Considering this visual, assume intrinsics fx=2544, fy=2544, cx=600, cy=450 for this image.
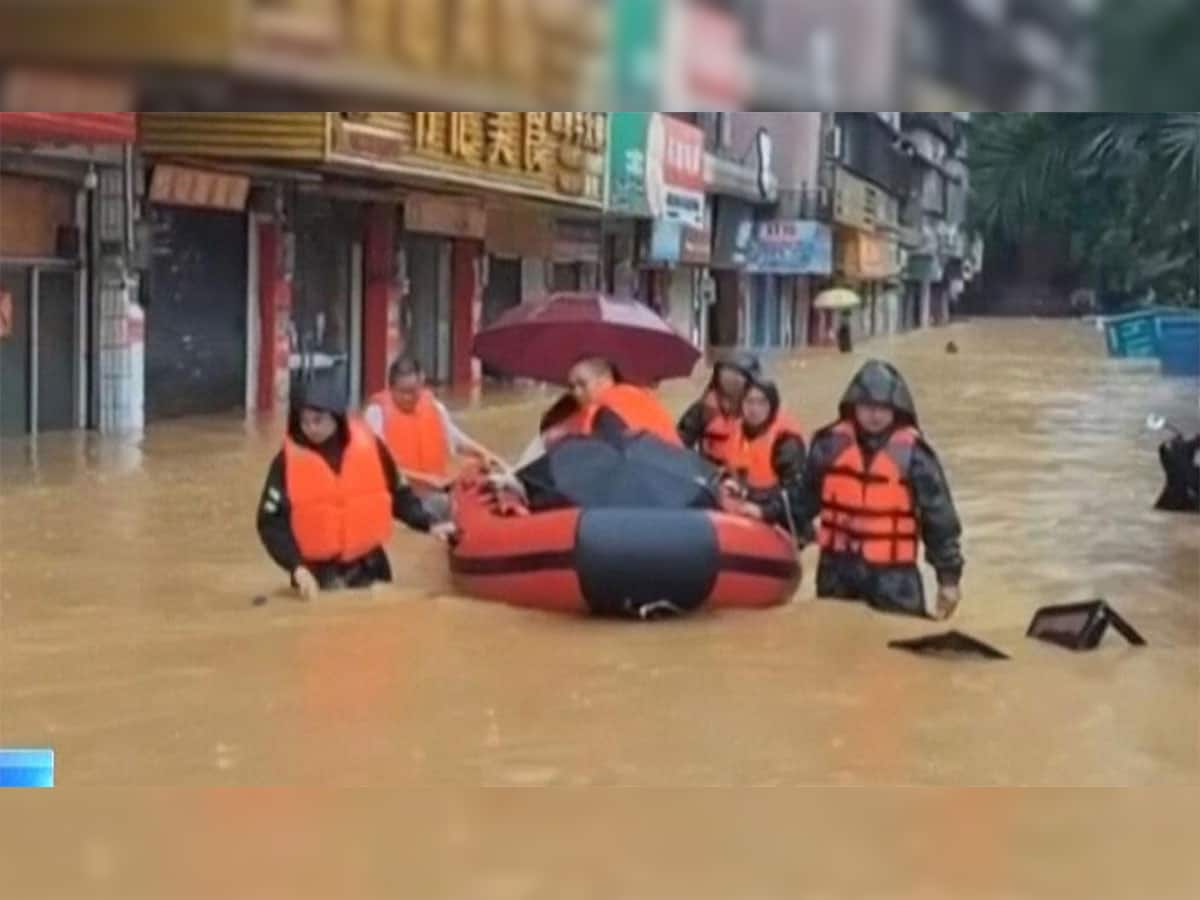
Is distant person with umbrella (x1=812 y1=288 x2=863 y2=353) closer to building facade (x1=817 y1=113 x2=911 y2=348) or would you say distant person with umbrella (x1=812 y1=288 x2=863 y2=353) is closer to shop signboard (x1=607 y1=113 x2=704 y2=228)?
building facade (x1=817 y1=113 x2=911 y2=348)

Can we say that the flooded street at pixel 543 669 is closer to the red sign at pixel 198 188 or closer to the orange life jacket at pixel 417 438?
the orange life jacket at pixel 417 438

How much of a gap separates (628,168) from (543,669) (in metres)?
2.47

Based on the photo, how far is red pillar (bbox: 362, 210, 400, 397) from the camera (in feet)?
48.9

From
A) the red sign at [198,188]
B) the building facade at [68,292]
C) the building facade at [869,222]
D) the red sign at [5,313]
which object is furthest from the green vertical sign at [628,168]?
the red sign at [198,188]

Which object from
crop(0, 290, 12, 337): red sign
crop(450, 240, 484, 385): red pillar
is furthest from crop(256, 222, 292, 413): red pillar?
crop(450, 240, 484, 385): red pillar

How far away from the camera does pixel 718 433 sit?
1041 centimetres

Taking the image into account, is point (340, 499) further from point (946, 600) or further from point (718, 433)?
point (946, 600)

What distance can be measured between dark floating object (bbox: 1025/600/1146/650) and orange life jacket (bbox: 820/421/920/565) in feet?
2.10

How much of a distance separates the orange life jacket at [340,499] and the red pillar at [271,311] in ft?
22.5

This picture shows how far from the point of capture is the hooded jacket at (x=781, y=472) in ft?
31.4

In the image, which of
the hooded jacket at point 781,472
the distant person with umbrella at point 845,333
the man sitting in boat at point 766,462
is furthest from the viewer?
the distant person with umbrella at point 845,333

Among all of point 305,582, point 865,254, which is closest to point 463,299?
point 865,254

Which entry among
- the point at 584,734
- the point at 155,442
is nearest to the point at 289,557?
the point at 584,734

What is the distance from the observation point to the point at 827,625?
372 inches
